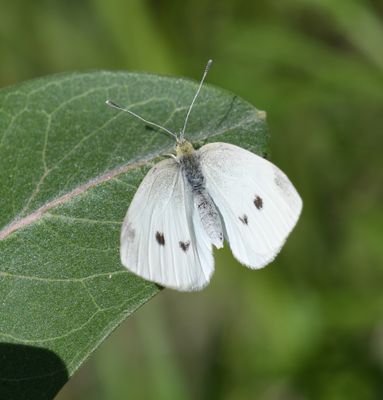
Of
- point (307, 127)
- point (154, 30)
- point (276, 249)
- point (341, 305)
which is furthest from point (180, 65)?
point (276, 249)

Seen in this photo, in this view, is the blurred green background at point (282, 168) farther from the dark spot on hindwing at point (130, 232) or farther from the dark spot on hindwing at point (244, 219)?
the dark spot on hindwing at point (130, 232)

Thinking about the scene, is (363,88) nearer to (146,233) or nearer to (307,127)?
(307,127)

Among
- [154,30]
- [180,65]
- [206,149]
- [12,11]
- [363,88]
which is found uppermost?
[12,11]

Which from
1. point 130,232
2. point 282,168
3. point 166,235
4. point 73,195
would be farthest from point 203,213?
point 282,168

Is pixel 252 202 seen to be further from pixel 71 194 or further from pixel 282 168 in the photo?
pixel 282 168

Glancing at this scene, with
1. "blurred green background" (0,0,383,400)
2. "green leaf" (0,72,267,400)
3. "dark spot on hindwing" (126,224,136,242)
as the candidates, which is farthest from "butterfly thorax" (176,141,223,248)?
"blurred green background" (0,0,383,400)

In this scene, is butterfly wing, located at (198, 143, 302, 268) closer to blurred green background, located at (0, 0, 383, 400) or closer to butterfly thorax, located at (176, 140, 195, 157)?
butterfly thorax, located at (176, 140, 195, 157)

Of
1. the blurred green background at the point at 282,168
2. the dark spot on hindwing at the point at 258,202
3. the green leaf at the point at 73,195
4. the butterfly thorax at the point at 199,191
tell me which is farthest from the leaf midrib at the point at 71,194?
the blurred green background at the point at 282,168

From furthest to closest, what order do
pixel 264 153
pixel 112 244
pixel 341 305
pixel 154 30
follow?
pixel 154 30, pixel 341 305, pixel 264 153, pixel 112 244
